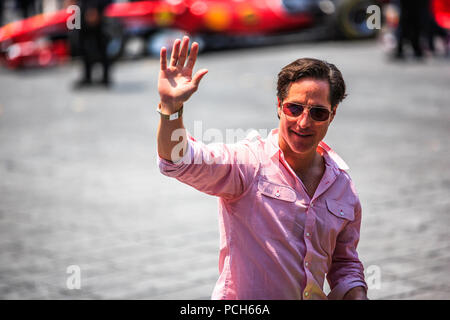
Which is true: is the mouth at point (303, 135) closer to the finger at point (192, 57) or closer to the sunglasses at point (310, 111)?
the sunglasses at point (310, 111)

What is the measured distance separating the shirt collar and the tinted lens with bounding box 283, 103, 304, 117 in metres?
0.13

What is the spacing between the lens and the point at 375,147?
851 cm

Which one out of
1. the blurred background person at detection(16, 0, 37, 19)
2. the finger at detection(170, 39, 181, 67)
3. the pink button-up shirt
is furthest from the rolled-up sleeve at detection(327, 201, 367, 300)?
the blurred background person at detection(16, 0, 37, 19)

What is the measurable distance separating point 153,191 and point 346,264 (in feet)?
14.9

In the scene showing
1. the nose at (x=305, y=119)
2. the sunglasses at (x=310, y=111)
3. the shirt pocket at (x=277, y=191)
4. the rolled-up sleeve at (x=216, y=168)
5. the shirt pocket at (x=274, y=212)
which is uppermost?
the sunglasses at (x=310, y=111)

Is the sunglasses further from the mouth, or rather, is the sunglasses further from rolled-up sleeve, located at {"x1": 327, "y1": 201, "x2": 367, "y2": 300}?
rolled-up sleeve, located at {"x1": 327, "y1": 201, "x2": 367, "y2": 300}

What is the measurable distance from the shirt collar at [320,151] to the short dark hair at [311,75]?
0.47ft

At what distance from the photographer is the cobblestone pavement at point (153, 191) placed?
4898mm

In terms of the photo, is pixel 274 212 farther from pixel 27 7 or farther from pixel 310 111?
pixel 27 7

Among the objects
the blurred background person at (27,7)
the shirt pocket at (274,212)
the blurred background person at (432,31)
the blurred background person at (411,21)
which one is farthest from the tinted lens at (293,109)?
the blurred background person at (27,7)

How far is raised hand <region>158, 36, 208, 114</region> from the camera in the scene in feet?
7.43

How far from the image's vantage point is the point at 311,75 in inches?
94.5

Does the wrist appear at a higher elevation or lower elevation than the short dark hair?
lower
